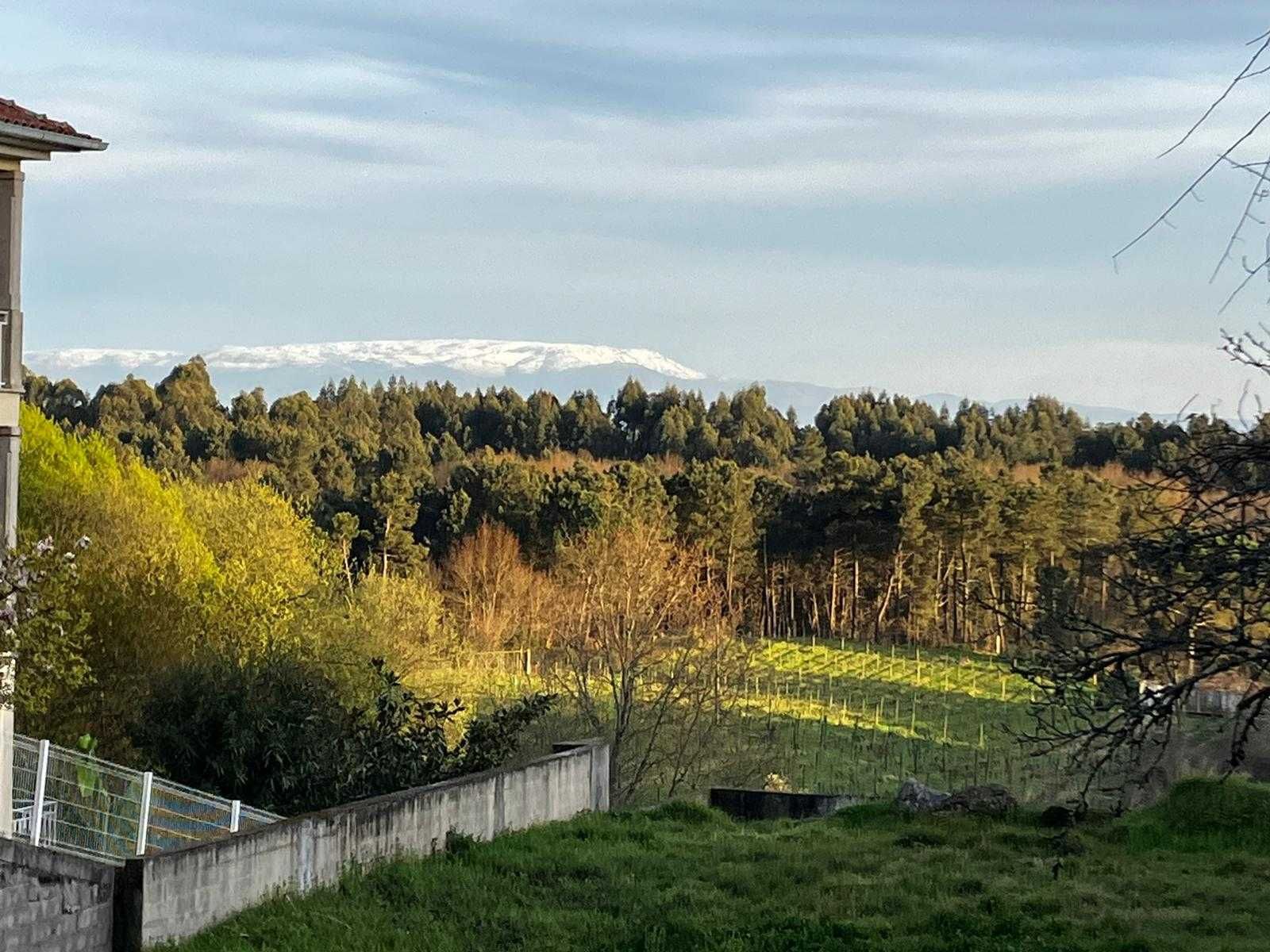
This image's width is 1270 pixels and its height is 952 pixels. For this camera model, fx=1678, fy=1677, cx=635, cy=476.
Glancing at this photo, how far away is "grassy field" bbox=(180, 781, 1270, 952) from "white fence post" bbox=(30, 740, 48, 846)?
3205 mm

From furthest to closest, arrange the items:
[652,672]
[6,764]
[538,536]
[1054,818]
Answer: [538,536] < [652,672] < [1054,818] < [6,764]

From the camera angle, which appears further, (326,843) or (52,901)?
(326,843)

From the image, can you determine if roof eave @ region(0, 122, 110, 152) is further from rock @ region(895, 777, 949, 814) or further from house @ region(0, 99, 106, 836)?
rock @ region(895, 777, 949, 814)

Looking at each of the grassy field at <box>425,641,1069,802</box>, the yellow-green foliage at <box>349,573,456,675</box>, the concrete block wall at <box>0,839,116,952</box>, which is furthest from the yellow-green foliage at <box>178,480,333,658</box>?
the concrete block wall at <box>0,839,116,952</box>

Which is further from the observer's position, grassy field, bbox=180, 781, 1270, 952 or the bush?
the bush

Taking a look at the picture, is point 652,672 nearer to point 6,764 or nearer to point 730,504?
point 6,764

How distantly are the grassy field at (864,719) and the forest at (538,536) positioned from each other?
3.79 feet

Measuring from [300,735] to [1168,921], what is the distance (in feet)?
39.3

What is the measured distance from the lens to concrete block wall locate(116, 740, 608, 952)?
1256cm

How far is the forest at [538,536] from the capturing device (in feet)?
94.4

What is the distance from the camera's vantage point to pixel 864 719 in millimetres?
49031

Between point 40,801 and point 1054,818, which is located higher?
point 40,801

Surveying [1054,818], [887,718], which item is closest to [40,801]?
[1054,818]

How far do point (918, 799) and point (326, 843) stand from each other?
9.24m
